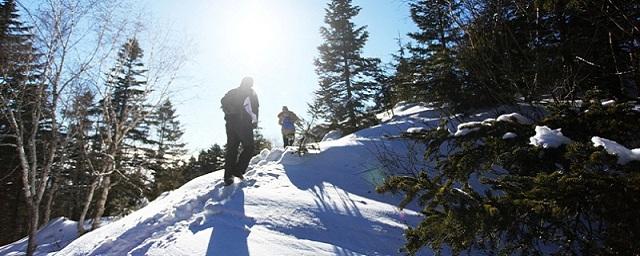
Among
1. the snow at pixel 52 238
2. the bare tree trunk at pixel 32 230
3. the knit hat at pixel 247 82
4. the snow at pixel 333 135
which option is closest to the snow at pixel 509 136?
the knit hat at pixel 247 82

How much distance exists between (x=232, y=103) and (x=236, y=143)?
0.74 metres

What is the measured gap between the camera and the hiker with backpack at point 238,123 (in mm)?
6500

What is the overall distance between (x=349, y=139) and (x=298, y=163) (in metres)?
1.87

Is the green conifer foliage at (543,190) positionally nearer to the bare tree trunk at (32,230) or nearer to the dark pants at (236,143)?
the dark pants at (236,143)

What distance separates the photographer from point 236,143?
6.64 metres

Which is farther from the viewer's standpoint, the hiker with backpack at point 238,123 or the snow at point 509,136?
the hiker with backpack at point 238,123

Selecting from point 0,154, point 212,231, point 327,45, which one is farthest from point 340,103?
point 0,154

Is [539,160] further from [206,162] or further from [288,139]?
[206,162]

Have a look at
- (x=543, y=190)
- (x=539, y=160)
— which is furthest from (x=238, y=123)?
(x=543, y=190)

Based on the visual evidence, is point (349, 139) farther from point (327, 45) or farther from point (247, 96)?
point (327, 45)

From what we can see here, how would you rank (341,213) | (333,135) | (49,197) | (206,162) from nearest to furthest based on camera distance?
(341,213) < (333,135) < (49,197) < (206,162)

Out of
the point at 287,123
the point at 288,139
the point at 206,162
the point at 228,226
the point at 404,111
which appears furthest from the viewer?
the point at 206,162

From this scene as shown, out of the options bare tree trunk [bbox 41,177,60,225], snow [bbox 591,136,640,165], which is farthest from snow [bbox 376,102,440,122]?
bare tree trunk [bbox 41,177,60,225]

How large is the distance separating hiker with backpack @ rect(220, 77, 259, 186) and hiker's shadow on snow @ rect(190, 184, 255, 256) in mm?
905
